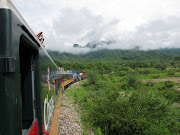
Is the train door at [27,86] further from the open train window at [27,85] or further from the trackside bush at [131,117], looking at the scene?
the trackside bush at [131,117]

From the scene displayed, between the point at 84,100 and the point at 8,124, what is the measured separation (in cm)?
1240

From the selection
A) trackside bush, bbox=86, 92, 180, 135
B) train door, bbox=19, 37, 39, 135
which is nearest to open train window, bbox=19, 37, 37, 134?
train door, bbox=19, 37, 39, 135

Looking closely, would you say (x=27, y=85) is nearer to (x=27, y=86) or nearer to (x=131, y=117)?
(x=27, y=86)

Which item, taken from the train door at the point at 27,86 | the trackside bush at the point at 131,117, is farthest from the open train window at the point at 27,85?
the trackside bush at the point at 131,117

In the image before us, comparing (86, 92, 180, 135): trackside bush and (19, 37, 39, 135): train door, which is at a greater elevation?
(19, 37, 39, 135): train door

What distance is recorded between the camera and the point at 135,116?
7559 mm

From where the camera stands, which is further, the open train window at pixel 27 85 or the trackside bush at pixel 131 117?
the trackside bush at pixel 131 117

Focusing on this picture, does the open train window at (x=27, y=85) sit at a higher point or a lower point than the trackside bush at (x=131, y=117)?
higher

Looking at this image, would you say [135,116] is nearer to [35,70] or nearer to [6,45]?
[35,70]

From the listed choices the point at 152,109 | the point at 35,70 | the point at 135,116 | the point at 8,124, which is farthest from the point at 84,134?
the point at 8,124

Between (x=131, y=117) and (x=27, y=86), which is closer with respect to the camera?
(x=27, y=86)

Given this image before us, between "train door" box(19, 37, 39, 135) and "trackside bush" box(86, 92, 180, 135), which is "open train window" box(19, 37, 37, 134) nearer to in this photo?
"train door" box(19, 37, 39, 135)

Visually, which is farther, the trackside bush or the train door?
the trackside bush

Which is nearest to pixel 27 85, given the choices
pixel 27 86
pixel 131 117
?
pixel 27 86
